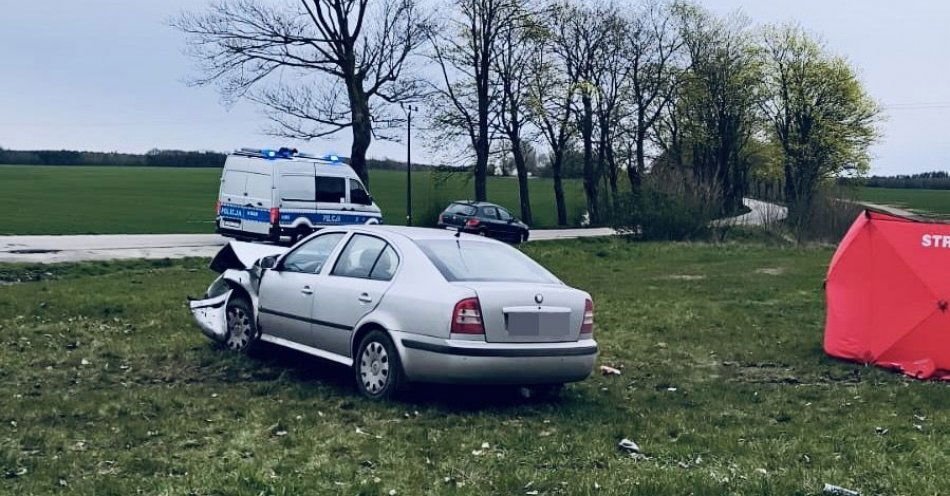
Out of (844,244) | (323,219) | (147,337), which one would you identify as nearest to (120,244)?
(323,219)

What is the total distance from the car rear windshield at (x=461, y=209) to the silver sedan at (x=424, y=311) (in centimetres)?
2913

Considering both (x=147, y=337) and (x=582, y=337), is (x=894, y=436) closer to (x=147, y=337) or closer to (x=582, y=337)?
(x=582, y=337)

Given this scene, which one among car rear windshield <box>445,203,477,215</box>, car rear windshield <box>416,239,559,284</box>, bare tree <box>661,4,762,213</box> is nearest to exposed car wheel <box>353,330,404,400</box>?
car rear windshield <box>416,239,559,284</box>

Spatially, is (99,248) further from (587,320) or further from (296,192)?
(587,320)

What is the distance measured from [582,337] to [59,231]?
29.1 m

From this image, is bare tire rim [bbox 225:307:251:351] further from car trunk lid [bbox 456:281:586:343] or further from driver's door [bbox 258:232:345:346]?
car trunk lid [bbox 456:281:586:343]

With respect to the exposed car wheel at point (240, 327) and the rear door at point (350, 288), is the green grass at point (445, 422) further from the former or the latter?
the rear door at point (350, 288)

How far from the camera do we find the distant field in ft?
199

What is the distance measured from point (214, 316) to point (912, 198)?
222 feet

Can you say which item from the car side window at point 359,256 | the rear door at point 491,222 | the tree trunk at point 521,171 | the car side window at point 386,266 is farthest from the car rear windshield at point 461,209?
the car side window at point 386,266

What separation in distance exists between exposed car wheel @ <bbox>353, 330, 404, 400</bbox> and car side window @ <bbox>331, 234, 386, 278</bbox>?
25.8 inches

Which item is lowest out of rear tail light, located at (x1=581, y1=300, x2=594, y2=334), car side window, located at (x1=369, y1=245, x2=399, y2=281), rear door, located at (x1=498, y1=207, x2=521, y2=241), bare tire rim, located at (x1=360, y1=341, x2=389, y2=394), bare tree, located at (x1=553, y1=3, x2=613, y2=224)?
rear door, located at (x1=498, y1=207, x2=521, y2=241)

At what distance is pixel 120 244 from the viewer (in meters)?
28.3

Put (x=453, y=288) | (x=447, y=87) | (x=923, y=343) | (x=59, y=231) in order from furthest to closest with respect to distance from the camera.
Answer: (x=447, y=87) < (x=59, y=231) < (x=923, y=343) < (x=453, y=288)
